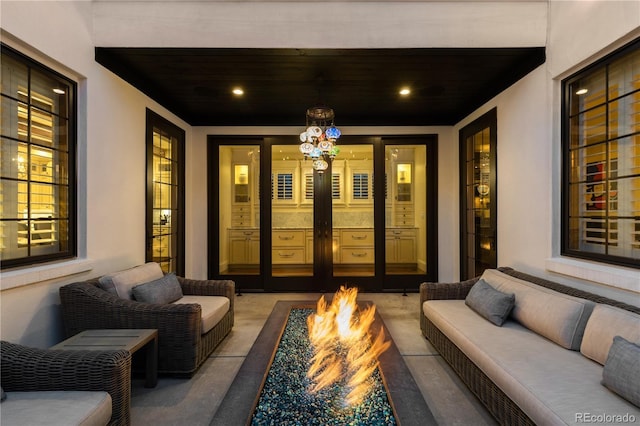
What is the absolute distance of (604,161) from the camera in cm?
253

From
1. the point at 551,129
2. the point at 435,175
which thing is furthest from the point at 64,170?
the point at 435,175

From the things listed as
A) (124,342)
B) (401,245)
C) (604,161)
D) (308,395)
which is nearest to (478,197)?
(401,245)

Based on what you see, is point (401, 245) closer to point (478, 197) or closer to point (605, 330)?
point (478, 197)

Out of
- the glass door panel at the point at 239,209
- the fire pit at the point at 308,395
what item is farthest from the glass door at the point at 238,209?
the fire pit at the point at 308,395

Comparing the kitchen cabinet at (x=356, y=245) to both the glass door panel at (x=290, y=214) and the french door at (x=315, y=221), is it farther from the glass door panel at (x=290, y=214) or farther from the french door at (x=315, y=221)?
the glass door panel at (x=290, y=214)

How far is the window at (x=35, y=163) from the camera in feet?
7.50

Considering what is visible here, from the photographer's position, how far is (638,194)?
224 cm

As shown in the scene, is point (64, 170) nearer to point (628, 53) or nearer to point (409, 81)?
point (409, 81)

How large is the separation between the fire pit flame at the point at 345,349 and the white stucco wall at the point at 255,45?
1846mm

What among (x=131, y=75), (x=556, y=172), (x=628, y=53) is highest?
(x=131, y=75)

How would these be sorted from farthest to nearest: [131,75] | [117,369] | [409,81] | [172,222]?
[172,222], [409,81], [131,75], [117,369]

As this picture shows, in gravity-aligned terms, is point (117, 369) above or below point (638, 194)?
below

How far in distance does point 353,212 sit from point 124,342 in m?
4.73

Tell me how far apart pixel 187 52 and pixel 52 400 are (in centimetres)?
298
